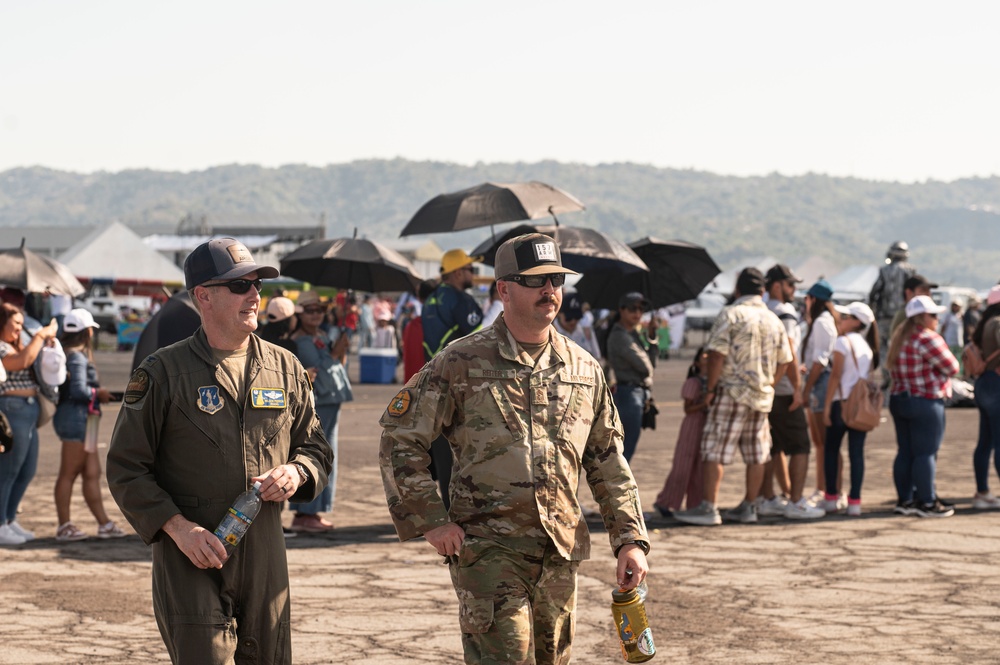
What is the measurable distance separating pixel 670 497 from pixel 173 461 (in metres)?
6.51

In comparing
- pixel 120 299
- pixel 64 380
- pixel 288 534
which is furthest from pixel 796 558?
pixel 120 299

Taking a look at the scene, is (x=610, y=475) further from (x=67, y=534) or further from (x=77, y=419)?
(x=67, y=534)

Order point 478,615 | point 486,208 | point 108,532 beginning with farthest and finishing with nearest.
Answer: point 486,208 < point 108,532 < point 478,615

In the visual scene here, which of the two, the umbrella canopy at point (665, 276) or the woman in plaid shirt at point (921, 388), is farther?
the umbrella canopy at point (665, 276)

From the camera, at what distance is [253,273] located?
13.6 ft

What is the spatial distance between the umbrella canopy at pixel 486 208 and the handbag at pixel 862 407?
8.24 feet

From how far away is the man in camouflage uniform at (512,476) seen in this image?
4.20 m

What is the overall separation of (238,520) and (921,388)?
7388 mm

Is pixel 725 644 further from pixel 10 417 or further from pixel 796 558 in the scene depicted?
pixel 10 417

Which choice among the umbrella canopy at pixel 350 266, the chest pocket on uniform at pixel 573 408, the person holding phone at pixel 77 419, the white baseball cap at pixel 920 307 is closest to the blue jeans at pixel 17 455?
the person holding phone at pixel 77 419

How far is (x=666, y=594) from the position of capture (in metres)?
7.64

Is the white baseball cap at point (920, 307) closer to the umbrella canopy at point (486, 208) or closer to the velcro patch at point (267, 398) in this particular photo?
the umbrella canopy at point (486, 208)

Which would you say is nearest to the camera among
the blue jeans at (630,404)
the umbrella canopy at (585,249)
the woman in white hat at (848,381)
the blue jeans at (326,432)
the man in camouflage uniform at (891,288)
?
the blue jeans at (326,432)

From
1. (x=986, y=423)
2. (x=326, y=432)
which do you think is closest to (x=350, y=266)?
(x=326, y=432)
